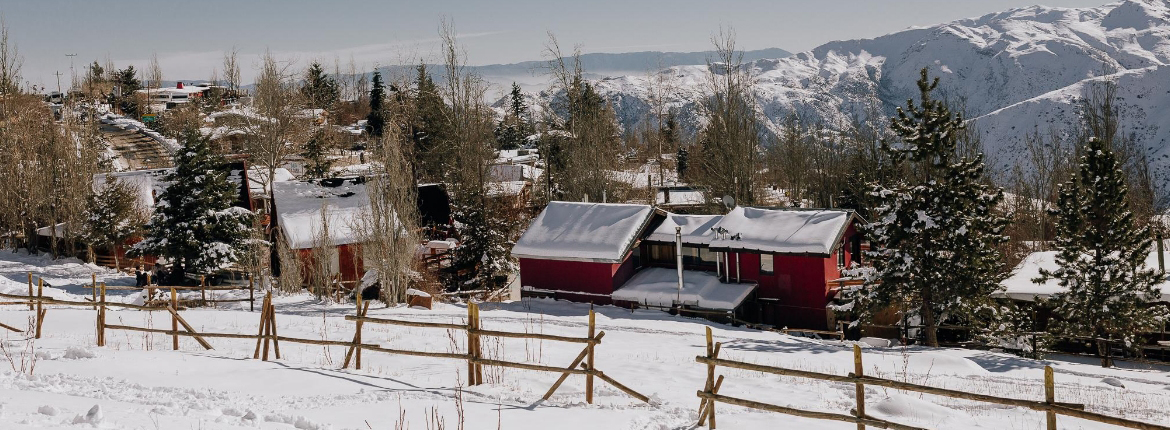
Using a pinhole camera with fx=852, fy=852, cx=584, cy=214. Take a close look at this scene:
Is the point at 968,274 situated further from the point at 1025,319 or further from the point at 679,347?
the point at 679,347

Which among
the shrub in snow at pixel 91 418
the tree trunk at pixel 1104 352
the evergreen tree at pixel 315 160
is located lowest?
the tree trunk at pixel 1104 352

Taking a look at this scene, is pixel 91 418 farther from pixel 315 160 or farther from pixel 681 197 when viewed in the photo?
pixel 681 197

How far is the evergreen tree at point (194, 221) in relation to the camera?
121 ft

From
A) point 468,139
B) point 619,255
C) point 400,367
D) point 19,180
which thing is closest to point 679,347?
point 400,367

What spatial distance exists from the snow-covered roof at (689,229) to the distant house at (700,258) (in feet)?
0.16

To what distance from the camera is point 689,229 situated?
38219mm

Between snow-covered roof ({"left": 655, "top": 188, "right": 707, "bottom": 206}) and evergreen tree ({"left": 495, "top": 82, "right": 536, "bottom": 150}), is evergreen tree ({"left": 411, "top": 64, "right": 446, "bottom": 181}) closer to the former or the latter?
snow-covered roof ({"left": 655, "top": 188, "right": 707, "bottom": 206})

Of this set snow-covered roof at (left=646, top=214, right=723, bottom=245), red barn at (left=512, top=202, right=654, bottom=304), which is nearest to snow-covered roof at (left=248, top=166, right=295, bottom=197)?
red barn at (left=512, top=202, right=654, bottom=304)

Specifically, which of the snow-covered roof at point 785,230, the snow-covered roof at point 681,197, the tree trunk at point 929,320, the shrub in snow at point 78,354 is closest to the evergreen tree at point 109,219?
the snow-covered roof at point 785,230

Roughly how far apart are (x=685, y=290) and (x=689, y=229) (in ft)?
13.0

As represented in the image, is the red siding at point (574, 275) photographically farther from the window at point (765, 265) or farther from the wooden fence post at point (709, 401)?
the wooden fence post at point (709, 401)

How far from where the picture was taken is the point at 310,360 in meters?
16.9

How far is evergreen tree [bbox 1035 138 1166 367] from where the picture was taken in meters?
27.3

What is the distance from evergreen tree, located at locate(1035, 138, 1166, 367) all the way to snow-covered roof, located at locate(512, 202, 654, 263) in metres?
16.7
